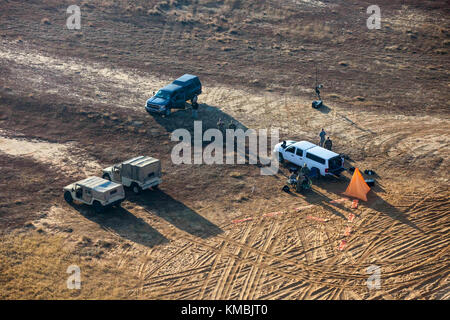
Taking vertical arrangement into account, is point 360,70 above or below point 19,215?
above

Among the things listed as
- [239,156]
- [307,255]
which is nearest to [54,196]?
[239,156]

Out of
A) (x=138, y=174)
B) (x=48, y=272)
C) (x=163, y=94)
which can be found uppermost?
(x=163, y=94)

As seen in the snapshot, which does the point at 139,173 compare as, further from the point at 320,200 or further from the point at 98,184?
the point at 320,200

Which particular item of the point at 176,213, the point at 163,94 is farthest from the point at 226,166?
the point at 163,94

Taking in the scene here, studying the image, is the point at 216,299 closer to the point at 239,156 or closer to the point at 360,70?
the point at 239,156
